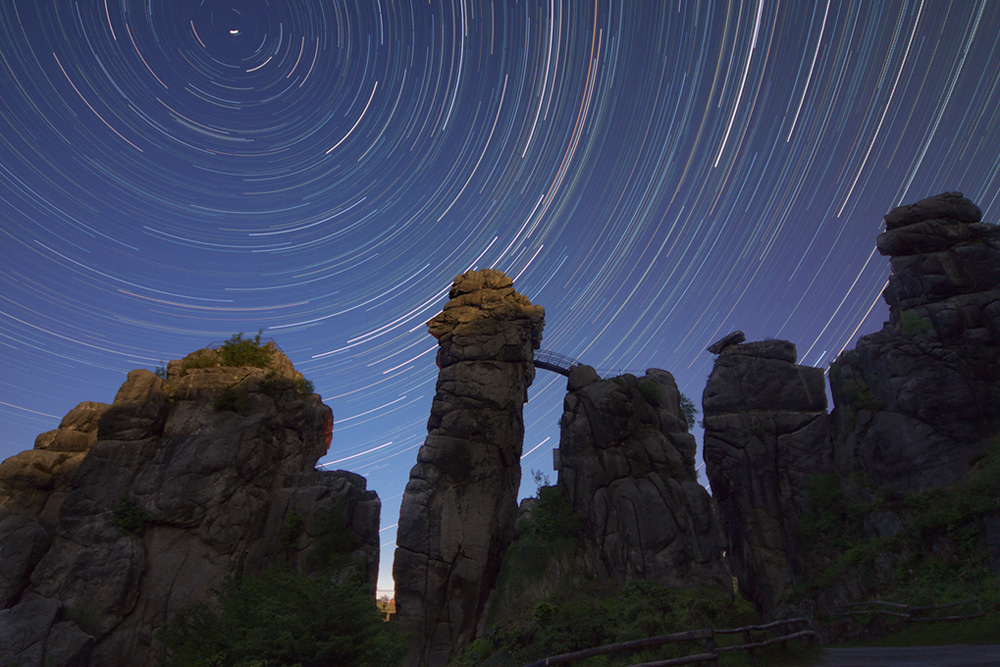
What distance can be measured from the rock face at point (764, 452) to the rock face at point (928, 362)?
Result: 1.97 metres

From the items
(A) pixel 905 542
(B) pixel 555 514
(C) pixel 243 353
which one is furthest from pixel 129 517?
(A) pixel 905 542

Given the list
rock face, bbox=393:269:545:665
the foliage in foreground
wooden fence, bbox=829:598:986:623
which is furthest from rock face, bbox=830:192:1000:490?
the foliage in foreground

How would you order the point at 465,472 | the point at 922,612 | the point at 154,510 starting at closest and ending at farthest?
the point at 922,612 → the point at 154,510 → the point at 465,472

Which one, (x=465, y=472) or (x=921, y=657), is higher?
(x=465, y=472)

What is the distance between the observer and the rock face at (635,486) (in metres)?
33.4

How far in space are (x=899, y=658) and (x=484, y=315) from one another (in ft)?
111

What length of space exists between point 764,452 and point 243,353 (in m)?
37.1

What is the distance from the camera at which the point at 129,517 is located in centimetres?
3091

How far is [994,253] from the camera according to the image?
1353 inches

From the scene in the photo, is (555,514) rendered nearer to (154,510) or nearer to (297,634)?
(297,634)

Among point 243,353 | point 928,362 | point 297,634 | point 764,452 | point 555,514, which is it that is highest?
point 243,353

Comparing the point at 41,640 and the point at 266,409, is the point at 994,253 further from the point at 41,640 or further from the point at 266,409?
the point at 41,640

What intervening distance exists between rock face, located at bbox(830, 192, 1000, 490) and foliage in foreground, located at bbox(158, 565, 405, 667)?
30.4m

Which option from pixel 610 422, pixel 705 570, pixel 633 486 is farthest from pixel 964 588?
pixel 610 422
